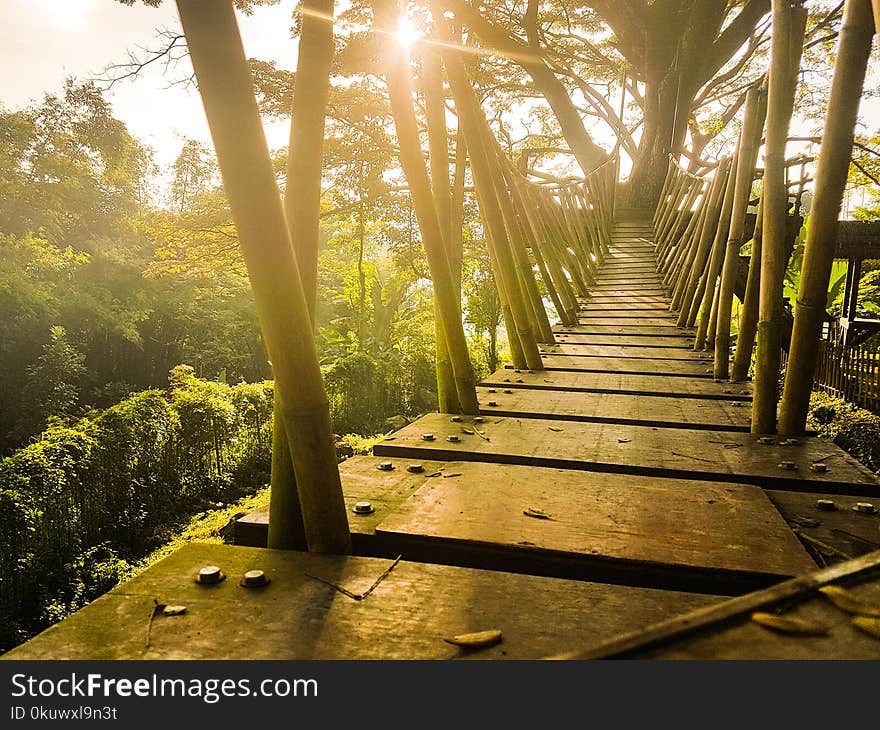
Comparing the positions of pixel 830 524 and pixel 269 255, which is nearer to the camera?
pixel 269 255

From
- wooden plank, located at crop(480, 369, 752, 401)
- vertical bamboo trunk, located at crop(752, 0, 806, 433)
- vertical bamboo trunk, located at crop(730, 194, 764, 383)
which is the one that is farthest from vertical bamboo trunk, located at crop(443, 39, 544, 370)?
vertical bamboo trunk, located at crop(752, 0, 806, 433)

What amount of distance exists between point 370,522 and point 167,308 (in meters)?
27.3

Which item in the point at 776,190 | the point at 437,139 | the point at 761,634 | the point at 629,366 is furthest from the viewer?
the point at 629,366

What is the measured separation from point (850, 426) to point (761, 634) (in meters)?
9.15

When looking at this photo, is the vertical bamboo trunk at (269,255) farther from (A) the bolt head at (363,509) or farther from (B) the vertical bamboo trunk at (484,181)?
(B) the vertical bamboo trunk at (484,181)

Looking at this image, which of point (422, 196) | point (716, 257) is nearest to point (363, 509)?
point (422, 196)

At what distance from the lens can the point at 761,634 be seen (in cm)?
55

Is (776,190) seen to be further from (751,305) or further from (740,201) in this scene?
(740,201)

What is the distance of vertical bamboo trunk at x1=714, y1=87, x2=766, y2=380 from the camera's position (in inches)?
103

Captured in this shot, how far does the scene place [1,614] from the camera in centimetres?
597

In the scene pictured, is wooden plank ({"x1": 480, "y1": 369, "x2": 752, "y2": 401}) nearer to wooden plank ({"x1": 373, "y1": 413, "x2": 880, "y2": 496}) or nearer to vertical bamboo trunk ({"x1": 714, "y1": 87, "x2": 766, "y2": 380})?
vertical bamboo trunk ({"x1": 714, "y1": 87, "x2": 766, "y2": 380})

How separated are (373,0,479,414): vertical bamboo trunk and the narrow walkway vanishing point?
30 centimetres
